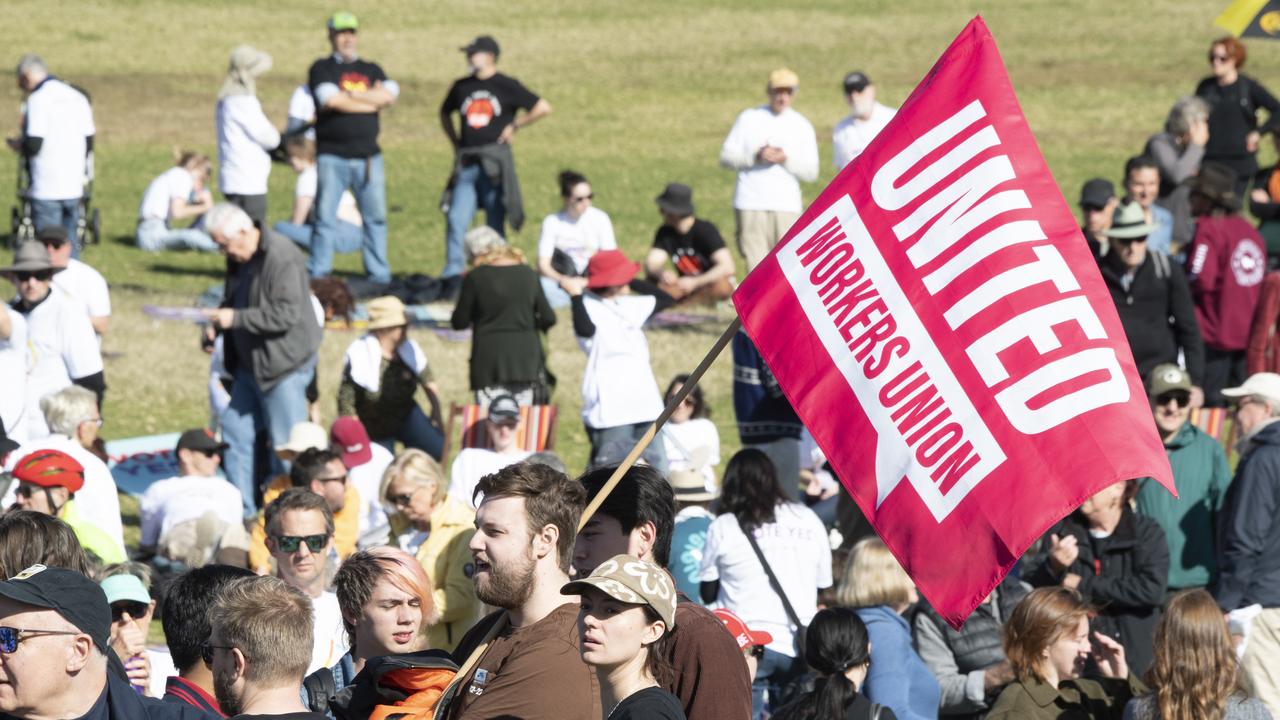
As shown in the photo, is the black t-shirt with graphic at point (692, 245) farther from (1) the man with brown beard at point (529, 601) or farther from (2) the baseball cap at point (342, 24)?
(1) the man with brown beard at point (529, 601)

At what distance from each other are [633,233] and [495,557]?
58.5 feet

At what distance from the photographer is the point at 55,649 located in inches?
173

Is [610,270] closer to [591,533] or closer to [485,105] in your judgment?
[591,533]

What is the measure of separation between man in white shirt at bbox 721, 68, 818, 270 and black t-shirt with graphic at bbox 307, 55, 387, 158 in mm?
3453

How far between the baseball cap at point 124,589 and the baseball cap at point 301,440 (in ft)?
11.2

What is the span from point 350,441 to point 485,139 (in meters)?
7.73

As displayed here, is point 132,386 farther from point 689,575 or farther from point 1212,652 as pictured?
point 1212,652

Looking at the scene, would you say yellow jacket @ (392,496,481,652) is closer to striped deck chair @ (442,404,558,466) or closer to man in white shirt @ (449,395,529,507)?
man in white shirt @ (449,395,529,507)

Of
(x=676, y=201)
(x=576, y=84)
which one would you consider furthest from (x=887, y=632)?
(x=576, y=84)

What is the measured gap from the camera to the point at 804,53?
135 feet

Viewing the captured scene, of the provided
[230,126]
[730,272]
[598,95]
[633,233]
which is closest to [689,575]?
[730,272]

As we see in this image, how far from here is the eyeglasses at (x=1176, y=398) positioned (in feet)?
30.7

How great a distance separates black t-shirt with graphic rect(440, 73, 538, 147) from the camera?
56.6 ft

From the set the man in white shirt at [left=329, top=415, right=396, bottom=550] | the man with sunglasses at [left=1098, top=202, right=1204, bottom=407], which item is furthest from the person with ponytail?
the man with sunglasses at [left=1098, top=202, right=1204, bottom=407]
